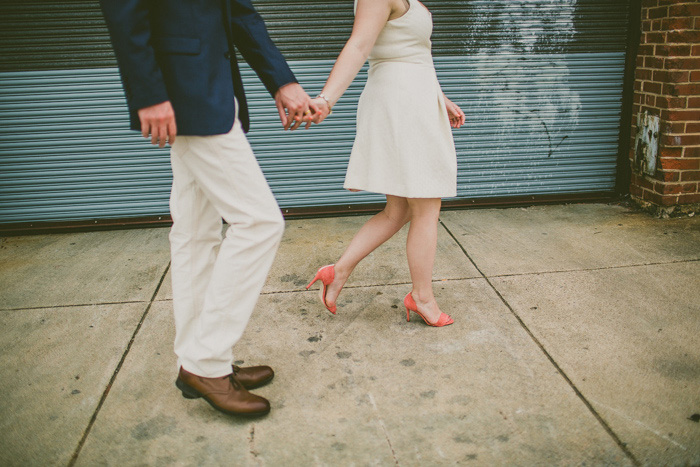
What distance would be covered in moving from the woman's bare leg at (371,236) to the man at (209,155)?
0.71 metres

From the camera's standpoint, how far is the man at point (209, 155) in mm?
1900

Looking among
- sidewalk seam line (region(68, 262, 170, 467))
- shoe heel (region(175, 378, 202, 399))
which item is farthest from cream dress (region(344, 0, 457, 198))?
sidewalk seam line (region(68, 262, 170, 467))

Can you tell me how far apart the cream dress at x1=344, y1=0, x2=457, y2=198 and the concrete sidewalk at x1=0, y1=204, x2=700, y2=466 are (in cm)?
78

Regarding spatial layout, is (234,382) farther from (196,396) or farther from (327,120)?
(327,120)

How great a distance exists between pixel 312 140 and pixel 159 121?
2.69m

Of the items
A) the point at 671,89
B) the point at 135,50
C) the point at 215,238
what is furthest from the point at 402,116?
the point at 671,89

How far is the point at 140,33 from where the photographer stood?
6.02 ft

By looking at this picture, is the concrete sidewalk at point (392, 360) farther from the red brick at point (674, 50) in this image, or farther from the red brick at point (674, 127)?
the red brick at point (674, 50)

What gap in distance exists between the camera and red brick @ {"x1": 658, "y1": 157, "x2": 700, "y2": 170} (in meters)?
4.24

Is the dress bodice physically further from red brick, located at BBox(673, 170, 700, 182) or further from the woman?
red brick, located at BBox(673, 170, 700, 182)

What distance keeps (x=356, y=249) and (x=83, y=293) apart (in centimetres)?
173

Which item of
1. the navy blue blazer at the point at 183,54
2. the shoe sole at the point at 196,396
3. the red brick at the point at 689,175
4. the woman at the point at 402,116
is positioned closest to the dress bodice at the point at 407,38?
the woman at the point at 402,116

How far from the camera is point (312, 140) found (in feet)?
15.0

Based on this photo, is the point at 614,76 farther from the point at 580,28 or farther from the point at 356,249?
the point at 356,249
